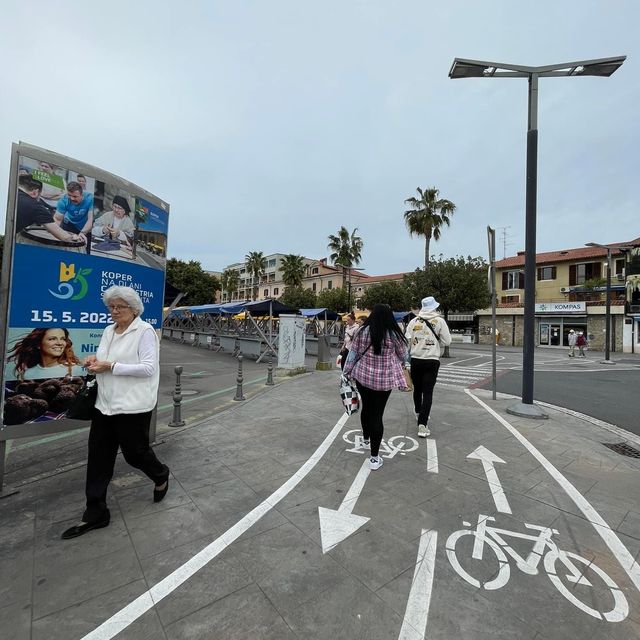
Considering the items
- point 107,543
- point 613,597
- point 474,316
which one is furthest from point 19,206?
point 474,316

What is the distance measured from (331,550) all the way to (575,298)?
39.5 metres

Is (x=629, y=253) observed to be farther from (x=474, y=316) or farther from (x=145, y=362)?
(x=145, y=362)

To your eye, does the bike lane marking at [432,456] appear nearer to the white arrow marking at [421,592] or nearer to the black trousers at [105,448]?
the white arrow marking at [421,592]

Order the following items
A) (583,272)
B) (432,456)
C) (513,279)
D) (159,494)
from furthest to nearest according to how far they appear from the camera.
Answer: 1. (513,279)
2. (583,272)
3. (432,456)
4. (159,494)

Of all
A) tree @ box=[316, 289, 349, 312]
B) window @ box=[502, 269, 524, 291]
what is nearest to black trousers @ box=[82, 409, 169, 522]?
tree @ box=[316, 289, 349, 312]

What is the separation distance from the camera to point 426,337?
509cm

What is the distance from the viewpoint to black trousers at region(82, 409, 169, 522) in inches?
109

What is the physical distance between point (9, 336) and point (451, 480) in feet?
14.8

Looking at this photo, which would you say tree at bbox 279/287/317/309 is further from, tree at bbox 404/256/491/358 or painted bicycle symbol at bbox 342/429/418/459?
painted bicycle symbol at bbox 342/429/418/459

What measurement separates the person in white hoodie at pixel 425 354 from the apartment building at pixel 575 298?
30.3 m

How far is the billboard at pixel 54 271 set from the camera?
318 centimetres

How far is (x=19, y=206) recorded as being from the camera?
3.15 m

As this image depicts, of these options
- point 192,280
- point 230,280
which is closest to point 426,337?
point 192,280

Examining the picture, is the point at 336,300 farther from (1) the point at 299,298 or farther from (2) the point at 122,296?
(2) the point at 122,296
